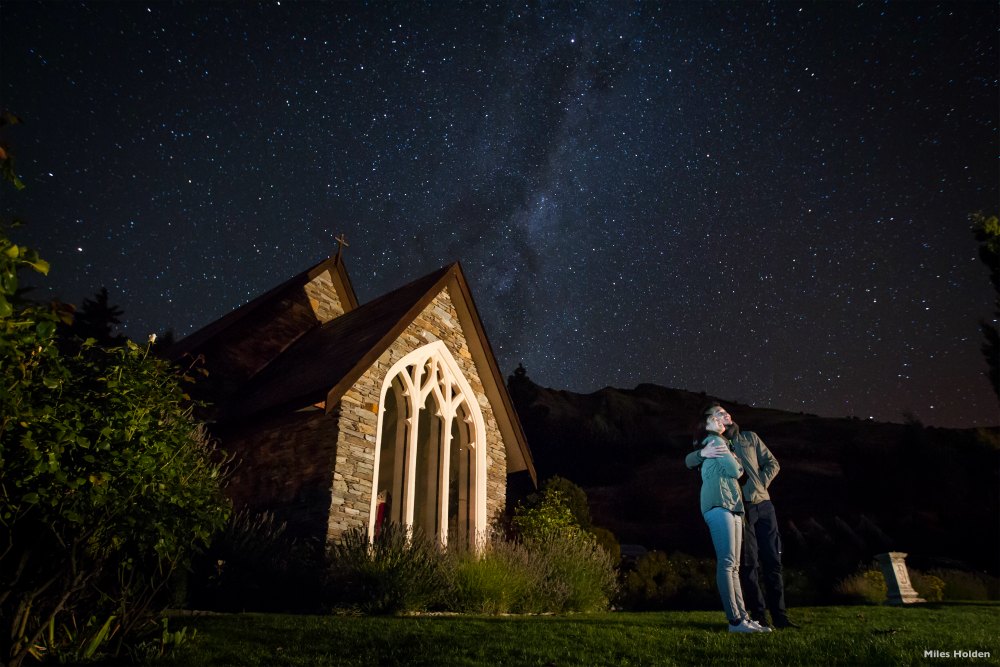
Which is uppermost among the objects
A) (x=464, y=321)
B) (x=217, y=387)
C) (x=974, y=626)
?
(x=464, y=321)

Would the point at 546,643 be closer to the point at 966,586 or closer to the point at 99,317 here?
the point at 966,586

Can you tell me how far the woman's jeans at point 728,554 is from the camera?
6.23 meters

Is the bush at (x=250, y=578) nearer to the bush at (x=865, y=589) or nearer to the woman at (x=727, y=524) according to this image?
the woman at (x=727, y=524)

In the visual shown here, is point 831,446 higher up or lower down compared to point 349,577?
higher up

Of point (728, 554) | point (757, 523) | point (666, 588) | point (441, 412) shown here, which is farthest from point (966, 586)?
point (441, 412)

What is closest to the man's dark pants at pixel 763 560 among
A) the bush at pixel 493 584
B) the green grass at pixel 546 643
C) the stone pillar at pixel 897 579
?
the green grass at pixel 546 643

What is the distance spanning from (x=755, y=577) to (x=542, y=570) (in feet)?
14.9

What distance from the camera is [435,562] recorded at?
31.1ft

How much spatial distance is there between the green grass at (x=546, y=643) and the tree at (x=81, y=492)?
859mm

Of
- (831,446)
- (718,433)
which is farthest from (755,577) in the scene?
(831,446)

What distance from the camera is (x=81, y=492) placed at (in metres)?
4.48

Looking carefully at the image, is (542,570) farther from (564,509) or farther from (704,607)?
(704,607)

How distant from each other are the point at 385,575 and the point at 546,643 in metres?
3.49

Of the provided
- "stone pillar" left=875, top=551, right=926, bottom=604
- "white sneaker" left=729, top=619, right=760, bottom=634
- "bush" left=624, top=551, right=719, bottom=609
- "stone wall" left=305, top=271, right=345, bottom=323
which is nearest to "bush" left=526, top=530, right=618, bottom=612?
"bush" left=624, top=551, right=719, bottom=609
